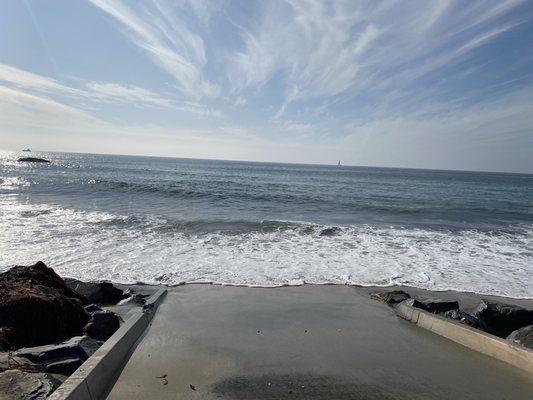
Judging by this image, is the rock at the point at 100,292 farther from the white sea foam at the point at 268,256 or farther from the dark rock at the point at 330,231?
the dark rock at the point at 330,231

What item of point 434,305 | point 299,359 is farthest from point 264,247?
point 299,359

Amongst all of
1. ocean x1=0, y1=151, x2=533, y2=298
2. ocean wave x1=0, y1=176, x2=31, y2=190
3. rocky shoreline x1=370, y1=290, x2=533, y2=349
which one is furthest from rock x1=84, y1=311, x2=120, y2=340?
ocean wave x1=0, y1=176, x2=31, y2=190

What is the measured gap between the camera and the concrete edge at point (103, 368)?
10.1 feet

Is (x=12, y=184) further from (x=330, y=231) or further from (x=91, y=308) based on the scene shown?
(x=91, y=308)

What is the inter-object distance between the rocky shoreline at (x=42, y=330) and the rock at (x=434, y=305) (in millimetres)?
5096

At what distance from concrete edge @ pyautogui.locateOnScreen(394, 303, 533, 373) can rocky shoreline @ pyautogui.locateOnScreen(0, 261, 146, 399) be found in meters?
4.91

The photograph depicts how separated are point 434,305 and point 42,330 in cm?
638

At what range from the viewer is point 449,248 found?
12391mm

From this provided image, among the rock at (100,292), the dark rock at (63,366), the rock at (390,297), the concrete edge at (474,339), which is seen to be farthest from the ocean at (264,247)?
the dark rock at (63,366)

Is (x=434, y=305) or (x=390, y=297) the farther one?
(x=390, y=297)

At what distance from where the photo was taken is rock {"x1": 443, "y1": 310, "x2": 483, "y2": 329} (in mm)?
5941

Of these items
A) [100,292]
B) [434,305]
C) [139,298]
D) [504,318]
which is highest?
[434,305]

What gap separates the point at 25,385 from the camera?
3.20 metres

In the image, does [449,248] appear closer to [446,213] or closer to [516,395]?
[516,395]
